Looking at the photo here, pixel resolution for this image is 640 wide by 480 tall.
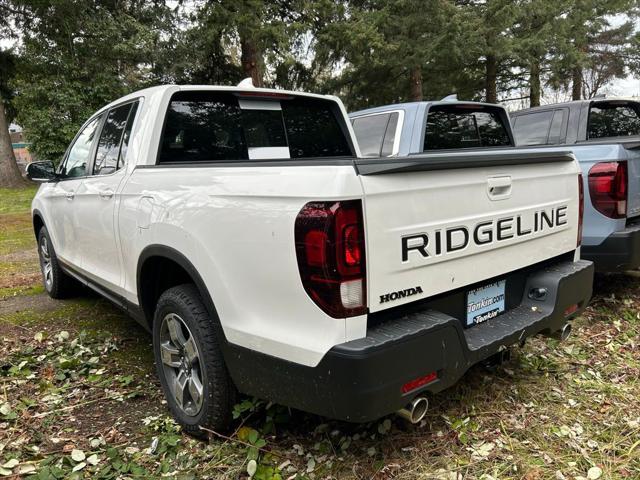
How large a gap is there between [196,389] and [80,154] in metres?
2.71

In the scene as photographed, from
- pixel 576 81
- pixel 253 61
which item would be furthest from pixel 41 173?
pixel 576 81

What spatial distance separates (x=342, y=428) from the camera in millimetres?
2736

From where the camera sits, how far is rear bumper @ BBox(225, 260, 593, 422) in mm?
1876

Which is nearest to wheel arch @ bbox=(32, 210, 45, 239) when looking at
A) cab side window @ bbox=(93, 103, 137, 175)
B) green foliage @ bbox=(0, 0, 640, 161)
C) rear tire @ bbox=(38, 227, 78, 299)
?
rear tire @ bbox=(38, 227, 78, 299)

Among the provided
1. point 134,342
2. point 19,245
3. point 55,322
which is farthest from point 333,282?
point 19,245

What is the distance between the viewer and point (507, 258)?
8.44ft

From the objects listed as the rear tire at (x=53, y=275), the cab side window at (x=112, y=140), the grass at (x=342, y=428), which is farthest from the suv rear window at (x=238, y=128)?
the rear tire at (x=53, y=275)

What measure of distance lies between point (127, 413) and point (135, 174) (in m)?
1.45

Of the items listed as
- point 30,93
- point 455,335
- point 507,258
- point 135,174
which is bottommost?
point 455,335

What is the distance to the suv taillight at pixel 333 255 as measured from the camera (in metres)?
1.86

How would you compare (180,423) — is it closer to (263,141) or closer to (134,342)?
(134,342)

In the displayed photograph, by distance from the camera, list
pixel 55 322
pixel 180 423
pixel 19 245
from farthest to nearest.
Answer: pixel 19 245, pixel 55 322, pixel 180 423

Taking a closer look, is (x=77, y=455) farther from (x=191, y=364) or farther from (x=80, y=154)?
(x=80, y=154)

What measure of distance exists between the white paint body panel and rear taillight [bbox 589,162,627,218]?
4.16ft
